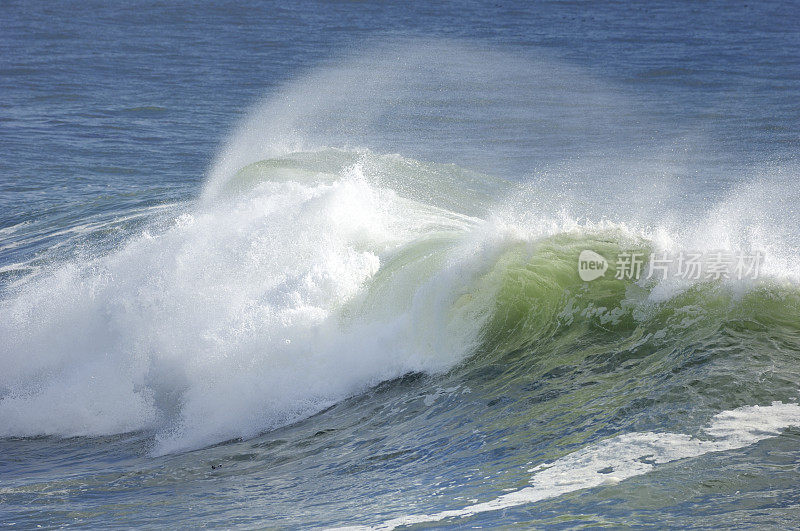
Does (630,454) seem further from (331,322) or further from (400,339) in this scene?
(331,322)

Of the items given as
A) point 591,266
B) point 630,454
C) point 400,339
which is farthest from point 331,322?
point 630,454

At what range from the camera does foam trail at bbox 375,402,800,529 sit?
501 centimetres

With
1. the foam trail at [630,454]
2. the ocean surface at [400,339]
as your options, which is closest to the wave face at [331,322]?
the ocean surface at [400,339]

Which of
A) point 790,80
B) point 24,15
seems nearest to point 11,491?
point 790,80

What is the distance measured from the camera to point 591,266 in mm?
8164

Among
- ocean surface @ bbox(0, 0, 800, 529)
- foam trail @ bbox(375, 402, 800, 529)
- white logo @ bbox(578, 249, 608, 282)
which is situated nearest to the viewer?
foam trail @ bbox(375, 402, 800, 529)

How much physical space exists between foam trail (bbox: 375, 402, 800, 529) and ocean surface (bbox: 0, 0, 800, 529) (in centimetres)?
2

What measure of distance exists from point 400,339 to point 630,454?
9.83 ft

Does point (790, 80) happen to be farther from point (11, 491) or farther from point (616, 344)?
point (11, 491)

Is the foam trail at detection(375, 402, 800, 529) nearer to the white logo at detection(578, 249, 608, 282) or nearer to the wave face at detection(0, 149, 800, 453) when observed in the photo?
the wave face at detection(0, 149, 800, 453)

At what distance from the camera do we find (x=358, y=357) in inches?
309

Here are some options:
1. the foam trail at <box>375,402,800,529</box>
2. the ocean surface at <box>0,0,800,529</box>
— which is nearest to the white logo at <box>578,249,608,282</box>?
the ocean surface at <box>0,0,800,529</box>

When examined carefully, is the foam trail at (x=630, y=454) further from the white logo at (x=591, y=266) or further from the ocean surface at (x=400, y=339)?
the white logo at (x=591, y=266)

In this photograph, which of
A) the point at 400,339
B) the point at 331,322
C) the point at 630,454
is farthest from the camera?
the point at 331,322
